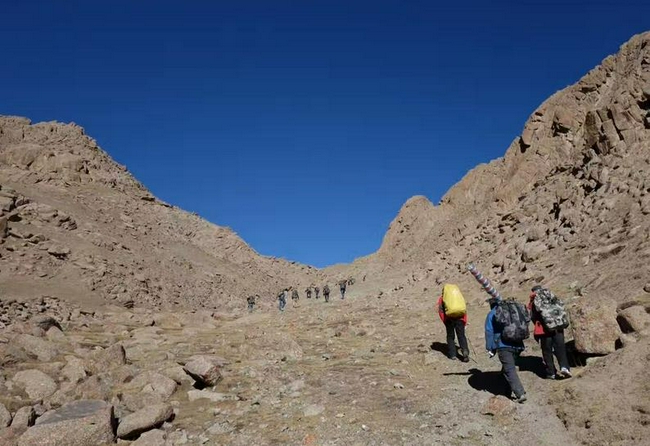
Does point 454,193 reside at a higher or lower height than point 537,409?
higher

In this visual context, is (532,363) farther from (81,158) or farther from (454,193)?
(81,158)

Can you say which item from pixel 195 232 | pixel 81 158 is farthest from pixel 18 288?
pixel 195 232

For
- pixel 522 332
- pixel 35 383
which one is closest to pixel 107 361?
pixel 35 383

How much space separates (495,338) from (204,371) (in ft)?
21.9

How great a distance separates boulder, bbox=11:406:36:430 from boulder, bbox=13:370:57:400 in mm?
1580

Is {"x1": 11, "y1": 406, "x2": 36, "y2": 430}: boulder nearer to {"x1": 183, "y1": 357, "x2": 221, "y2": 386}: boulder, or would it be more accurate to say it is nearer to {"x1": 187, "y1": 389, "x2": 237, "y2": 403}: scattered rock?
{"x1": 187, "y1": 389, "x2": 237, "y2": 403}: scattered rock

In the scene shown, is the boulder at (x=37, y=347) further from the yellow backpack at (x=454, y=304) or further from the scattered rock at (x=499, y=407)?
the scattered rock at (x=499, y=407)

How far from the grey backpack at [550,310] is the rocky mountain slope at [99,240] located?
28.3 m

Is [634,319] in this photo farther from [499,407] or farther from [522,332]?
[499,407]

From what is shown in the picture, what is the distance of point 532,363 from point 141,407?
27.5 ft

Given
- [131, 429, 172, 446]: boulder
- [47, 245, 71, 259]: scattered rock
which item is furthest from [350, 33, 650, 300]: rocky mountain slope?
[47, 245, 71, 259]: scattered rock

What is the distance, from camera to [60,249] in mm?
33406

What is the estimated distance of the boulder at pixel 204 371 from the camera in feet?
35.3

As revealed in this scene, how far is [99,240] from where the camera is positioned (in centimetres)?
4041
